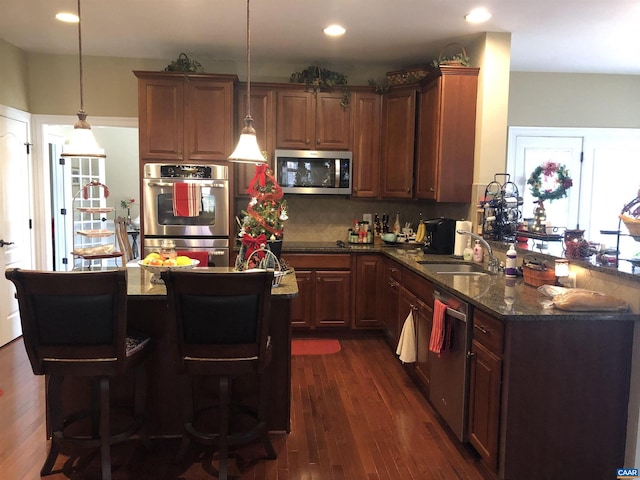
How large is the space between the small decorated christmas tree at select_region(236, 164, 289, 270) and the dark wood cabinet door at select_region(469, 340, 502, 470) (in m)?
1.17

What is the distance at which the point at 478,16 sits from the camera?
11.1 ft

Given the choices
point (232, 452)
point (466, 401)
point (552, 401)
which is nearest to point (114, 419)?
point (232, 452)

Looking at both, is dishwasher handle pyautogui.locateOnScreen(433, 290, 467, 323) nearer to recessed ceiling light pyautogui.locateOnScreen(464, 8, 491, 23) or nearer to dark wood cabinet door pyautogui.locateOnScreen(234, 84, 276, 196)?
recessed ceiling light pyautogui.locateOnScreen(464, 8, 491, 23)

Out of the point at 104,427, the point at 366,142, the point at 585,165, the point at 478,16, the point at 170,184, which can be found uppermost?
the point at 478,16

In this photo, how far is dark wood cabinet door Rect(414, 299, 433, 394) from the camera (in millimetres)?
3051

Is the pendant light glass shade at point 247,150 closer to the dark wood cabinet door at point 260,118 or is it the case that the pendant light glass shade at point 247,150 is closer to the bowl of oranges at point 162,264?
the bowl of oranges at point 162,264

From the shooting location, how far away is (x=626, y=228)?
2377 millimetres

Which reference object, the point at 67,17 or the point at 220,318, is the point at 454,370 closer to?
the point at 220,318

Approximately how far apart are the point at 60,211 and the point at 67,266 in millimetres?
777

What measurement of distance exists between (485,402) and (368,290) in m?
2.25

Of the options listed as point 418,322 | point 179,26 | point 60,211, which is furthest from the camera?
point 60,211

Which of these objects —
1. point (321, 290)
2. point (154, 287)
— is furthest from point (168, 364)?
point (321, 290)

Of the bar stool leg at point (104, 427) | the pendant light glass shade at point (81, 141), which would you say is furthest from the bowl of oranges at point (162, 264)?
the pendant light glass shade at point (81, 141)

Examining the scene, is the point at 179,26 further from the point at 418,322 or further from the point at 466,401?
the point at 466,401
